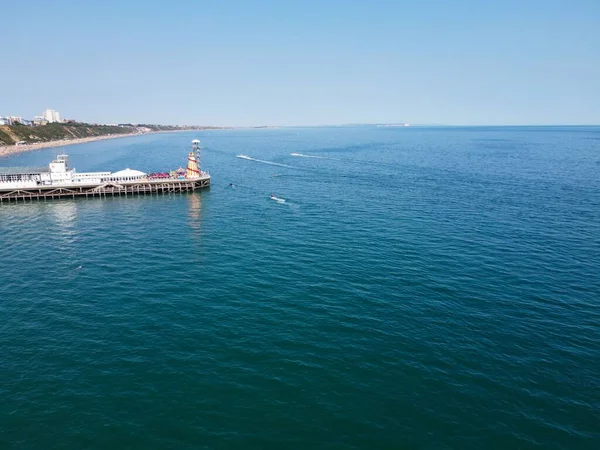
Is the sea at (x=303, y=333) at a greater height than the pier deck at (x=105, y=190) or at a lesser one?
lesser

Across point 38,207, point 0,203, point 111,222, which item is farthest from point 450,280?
point 0,203

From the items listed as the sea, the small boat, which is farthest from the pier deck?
the small boat

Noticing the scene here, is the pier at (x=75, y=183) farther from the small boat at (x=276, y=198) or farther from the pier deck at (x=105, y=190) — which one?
the small boat at (x=276, y=198)

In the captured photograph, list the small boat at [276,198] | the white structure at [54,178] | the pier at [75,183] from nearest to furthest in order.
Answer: the small boat at [276,198] < the pier at [75,183] < the white structure at [54,178]

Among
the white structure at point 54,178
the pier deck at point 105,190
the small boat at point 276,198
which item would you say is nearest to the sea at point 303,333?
the small boat at point 276,198

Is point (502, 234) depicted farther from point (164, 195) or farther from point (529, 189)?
point (164, 195)
